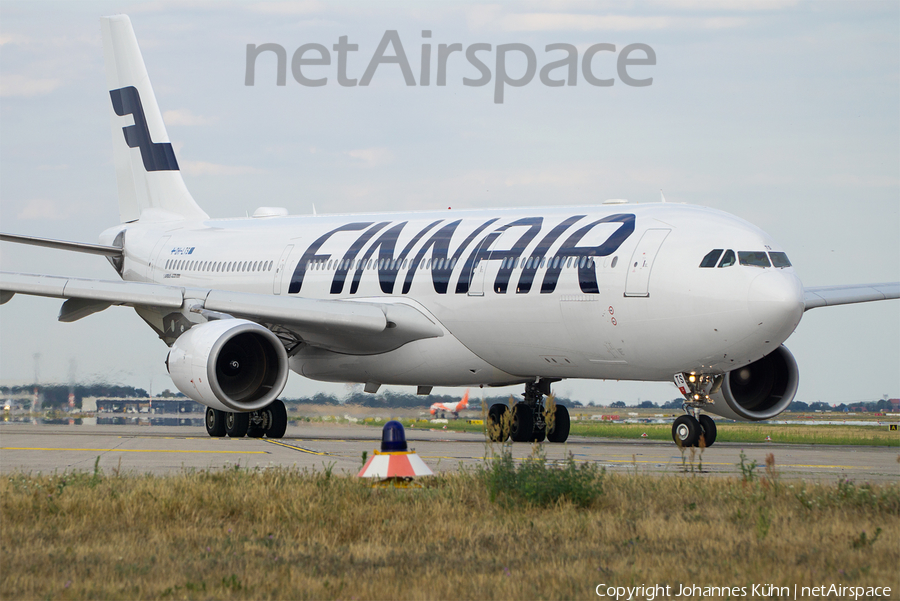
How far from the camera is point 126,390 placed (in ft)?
85.1

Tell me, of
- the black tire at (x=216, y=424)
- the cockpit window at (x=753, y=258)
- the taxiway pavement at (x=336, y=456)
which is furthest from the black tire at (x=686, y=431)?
the black tire at (x=216, y=424)

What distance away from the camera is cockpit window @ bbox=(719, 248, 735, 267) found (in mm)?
15617

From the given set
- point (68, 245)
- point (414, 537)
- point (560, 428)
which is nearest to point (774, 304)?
point (560, 428)

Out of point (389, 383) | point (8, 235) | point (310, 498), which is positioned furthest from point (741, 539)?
point (8, 235)

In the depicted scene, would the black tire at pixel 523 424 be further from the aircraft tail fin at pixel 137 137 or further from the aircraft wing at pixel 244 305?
the aircraft tail fin at pixel 137 137

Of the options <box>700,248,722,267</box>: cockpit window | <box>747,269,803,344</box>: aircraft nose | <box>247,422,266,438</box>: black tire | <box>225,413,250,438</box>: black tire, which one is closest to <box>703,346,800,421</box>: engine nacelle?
<box>747,269,803,344</box>: aircraft nose

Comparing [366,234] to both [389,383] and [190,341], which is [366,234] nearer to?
[389,383]

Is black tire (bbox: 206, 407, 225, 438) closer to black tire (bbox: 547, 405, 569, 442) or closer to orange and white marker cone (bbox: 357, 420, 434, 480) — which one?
black tire (bbox: 547, 405, 569, 442)

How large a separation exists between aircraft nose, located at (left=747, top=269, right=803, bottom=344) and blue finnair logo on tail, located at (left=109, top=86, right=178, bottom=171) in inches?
667

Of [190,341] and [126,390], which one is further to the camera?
[126,390]

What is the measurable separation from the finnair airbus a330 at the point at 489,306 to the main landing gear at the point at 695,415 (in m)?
0.03

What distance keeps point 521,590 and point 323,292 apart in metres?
15.5

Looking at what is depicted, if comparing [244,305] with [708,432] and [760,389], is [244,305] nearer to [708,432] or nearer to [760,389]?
[708,432]

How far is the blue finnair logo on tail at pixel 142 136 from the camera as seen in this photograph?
2781cm
